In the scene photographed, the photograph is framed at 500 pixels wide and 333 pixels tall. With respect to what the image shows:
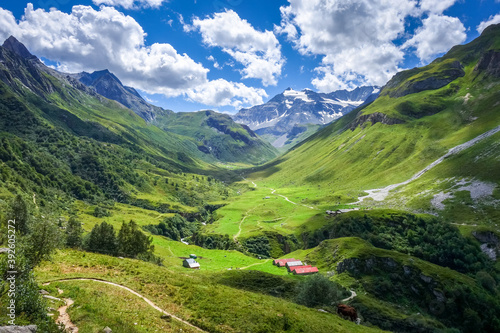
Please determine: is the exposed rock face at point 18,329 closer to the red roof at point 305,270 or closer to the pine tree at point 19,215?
the pine tree at point 19,215

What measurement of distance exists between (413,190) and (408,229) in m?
73.3

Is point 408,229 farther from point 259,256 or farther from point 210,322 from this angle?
point 210,322

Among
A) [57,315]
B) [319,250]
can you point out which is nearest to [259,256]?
[319,250]

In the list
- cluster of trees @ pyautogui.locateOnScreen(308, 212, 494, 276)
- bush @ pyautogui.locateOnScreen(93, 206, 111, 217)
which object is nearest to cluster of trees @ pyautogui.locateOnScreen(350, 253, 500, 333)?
cluster of trees @ pyautogui.locateOnScreen(308, 212, 494, 276)

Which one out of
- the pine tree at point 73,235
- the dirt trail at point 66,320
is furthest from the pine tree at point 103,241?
the dirt trail at point 66,320

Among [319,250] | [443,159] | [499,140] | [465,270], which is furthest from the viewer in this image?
[443,159]

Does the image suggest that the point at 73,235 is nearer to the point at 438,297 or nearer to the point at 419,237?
the point at 438,297

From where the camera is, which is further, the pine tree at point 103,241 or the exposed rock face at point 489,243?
the exposed rock face at point 489,243

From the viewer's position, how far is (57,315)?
23234 millimetres

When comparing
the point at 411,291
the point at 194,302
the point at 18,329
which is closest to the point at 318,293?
A: the point at 194,302

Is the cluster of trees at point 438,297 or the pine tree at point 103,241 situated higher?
the pine tree at point 103,241

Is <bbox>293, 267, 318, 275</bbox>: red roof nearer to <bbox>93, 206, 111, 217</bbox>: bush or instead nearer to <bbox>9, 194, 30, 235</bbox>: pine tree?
<bbox>9, 194, 30, 235</bbox>: pine tree

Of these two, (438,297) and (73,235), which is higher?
(73,235)

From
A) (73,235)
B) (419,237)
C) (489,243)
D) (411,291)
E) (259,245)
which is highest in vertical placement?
(73,235)
